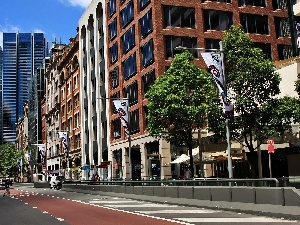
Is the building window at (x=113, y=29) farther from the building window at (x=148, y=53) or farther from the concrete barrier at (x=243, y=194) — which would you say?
the concrete barrier at (x=243, y=194)

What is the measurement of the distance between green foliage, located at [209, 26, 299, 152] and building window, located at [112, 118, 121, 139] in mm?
32389

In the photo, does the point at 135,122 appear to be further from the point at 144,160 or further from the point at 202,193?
the point at 202,193

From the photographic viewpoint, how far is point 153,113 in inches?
1422

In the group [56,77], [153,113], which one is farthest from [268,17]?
[56,77]

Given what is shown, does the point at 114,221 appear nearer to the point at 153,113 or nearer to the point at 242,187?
the point at 242,187

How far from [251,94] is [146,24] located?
984 inches

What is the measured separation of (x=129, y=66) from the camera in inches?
2265

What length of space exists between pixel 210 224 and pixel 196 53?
126 feet

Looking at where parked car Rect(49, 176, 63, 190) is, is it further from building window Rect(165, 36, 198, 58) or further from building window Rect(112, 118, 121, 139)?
building window Rect(165, 36, 198, 58)

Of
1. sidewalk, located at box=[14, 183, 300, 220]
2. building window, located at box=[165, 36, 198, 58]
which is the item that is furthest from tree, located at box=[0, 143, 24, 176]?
sidewalk, located at box=[14, 183, 300, 220]

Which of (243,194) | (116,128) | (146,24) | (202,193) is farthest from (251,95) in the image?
(116,128)

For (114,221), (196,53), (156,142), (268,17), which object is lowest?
(114,221)

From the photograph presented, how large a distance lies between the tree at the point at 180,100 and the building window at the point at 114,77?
2561cm

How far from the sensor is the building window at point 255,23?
177 feet
